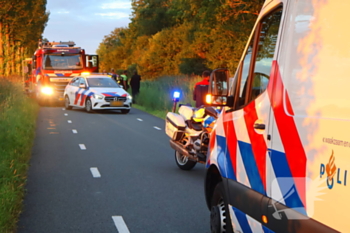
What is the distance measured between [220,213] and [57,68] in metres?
25.5

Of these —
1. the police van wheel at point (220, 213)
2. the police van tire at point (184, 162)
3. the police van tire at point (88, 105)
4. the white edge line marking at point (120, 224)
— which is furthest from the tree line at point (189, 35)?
the police van wheel at point (220, 213)

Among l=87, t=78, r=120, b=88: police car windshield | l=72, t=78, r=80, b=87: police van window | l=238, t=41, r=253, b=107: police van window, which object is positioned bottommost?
l=72, t=78, r=80, b=87: police van window

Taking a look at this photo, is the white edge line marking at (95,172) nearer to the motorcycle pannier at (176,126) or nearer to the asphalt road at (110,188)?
the asphalt road at (110,188)

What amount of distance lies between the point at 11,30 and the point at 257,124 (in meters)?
43.9

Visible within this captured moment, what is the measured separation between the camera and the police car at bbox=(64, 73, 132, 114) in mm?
24281

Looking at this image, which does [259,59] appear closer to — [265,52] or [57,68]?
[265,52]

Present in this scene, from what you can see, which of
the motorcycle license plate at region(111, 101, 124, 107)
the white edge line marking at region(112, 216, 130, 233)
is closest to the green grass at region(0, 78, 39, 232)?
the white edge line marking at region(112, 216, 130, 233)

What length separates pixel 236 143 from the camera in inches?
187

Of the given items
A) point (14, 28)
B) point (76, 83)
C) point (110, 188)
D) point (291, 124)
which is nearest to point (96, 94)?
point (76, 83)

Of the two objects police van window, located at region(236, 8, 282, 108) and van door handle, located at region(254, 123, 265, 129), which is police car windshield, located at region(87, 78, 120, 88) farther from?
van door handle, located at region(254, 123, 265, 129)

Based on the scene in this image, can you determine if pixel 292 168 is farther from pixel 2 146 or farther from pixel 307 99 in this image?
pixel 2 146

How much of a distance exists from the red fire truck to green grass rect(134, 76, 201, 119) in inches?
131

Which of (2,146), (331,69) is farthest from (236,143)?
(2,146)

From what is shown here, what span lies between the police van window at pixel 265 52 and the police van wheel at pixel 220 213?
39.8 inches
